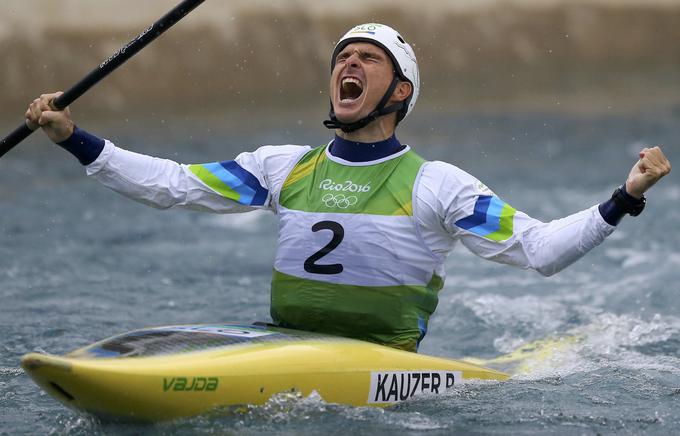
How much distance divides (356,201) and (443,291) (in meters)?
3.51

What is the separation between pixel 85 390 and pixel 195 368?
0.38m

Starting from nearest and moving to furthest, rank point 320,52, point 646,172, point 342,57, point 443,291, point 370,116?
point 646,172
point 370,116
point 342,57
point 443,291
point 320,52

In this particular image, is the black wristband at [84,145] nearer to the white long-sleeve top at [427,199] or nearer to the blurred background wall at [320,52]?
the white long-sleeve top at [427,199]

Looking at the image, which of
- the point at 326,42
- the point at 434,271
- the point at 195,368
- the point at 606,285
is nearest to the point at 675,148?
the point at 326,42

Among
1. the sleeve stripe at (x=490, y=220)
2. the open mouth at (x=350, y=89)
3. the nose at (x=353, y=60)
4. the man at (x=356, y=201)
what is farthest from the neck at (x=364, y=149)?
the sleeve stripe at (x=490, y=220)

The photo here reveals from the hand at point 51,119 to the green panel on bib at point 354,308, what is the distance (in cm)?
101

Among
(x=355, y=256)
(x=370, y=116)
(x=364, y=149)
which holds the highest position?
(x=370, y=116)

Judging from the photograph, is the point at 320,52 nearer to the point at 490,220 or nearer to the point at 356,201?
the point at 356,201

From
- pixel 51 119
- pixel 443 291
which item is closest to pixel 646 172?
pixel 51 119

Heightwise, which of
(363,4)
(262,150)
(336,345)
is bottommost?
(336,345)

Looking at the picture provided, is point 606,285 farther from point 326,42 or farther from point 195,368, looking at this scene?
Result: point 326,42

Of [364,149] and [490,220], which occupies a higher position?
[364,149]

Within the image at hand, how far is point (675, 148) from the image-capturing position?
13523 millimetres

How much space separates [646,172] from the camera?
4176mm
